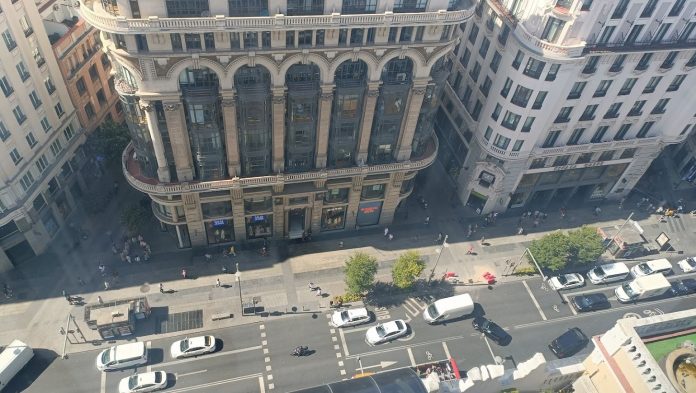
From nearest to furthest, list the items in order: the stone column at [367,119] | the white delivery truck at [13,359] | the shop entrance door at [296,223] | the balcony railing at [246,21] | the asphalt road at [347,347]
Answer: the balcony railing at [246,21] < the white delivery truck at [13,359] < the asphalt road at [347,347] < the stone column at [367,119] < the shop entrance door at [296,223]

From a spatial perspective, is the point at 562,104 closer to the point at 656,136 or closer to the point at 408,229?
the point at 656,136

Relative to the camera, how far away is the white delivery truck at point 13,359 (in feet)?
195

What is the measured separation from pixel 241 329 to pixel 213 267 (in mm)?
12118

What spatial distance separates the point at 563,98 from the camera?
73.7 metres

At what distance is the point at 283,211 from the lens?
76.1 m

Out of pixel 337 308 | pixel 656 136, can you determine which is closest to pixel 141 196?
pixel 337 308

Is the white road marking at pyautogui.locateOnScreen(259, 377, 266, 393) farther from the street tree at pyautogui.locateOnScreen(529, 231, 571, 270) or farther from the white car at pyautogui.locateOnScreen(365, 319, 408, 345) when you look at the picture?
the street tree at pyautogui.locateOnScreen(529, 231, 571, 270)

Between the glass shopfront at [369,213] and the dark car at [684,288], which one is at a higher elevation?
the glass shopfront at [369,213]

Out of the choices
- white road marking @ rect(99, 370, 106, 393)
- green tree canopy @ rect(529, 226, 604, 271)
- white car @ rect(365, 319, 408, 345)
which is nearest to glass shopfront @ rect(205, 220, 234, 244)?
white road marking @ rect(99, 370, 106, 393)

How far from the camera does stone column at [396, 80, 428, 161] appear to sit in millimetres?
66875

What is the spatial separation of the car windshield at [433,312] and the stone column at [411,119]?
2312cm

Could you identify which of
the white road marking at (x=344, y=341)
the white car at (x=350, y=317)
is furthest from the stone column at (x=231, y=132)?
the white road marking at (x=344, y=341)

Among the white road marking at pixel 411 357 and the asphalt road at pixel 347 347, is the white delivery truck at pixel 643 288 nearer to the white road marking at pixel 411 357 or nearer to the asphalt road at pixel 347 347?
the asphalt road at pixel 347 347

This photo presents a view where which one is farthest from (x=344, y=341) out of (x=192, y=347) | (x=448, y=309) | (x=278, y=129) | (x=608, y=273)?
(x=608, y=273)
